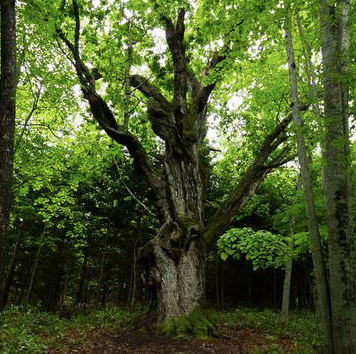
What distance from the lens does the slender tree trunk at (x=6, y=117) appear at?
18.4 feet

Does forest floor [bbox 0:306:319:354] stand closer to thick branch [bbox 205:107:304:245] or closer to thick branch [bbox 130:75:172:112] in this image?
thick branch [bbox 205:107:304:245]

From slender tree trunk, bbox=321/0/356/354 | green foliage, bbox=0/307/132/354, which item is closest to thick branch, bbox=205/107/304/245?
green foliage, bbox=0/307/132/354

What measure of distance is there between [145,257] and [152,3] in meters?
7.49

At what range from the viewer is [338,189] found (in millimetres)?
5043

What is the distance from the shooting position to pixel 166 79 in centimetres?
1488

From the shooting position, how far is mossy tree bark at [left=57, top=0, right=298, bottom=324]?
9.72m

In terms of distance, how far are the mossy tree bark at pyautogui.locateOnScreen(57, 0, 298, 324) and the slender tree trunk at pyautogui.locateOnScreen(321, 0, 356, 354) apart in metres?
4.18

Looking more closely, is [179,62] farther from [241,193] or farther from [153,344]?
[153,344]

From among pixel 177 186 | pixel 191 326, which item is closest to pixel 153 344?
→ pixel 191 326

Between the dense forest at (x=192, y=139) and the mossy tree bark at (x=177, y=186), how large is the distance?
38mm

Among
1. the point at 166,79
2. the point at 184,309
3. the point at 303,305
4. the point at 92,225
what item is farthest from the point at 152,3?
the point at 303,305

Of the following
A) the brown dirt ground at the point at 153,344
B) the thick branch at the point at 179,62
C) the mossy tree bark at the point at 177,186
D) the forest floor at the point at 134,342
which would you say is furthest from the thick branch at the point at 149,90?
the brown dirt ground at the point at 153,344

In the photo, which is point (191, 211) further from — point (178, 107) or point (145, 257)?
point (178, 107)

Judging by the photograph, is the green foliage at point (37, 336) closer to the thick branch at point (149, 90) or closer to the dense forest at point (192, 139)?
the dense forest at point (192, 139)
